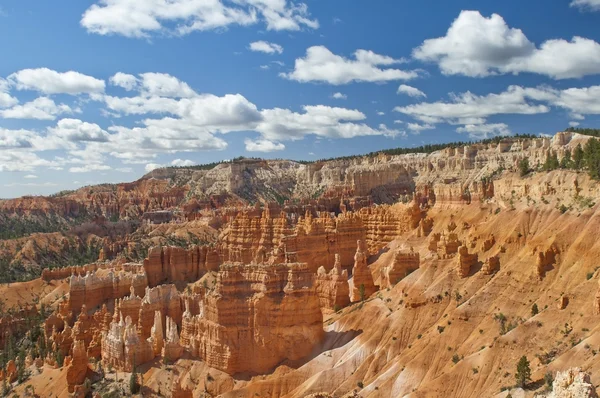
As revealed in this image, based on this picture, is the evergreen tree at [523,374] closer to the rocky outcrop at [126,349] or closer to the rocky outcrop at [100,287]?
the rocky outcrop at [126,349]

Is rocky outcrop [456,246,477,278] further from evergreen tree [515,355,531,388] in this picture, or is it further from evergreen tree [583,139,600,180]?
evergreen tree [515,355,531,388]

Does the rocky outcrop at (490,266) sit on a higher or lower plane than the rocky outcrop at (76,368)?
higher

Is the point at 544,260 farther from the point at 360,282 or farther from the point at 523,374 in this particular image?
the point at 360,282

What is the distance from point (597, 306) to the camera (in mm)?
37719

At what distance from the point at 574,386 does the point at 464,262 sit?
30550 mm

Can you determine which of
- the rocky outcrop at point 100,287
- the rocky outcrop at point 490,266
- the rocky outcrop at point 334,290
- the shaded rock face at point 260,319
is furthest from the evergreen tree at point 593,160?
the rocky outcrop at point 100,287

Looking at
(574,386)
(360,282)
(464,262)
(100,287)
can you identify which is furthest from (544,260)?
(100,287)

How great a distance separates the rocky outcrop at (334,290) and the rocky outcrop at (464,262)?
13170 mm

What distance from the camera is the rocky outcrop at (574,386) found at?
22.1m

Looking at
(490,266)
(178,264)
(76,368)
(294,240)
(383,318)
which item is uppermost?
(490,266)

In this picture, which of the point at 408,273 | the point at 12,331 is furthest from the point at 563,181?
the point at 12,331

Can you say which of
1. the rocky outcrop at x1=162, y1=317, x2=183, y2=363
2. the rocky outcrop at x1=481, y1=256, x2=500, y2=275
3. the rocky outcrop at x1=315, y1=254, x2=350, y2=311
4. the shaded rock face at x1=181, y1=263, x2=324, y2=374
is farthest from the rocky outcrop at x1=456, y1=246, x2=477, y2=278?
the rocky outcrop at x1=162, y1=317, x2=183, y2=363

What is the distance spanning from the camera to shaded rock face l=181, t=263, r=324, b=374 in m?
49.4

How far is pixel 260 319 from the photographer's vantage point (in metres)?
49.7
